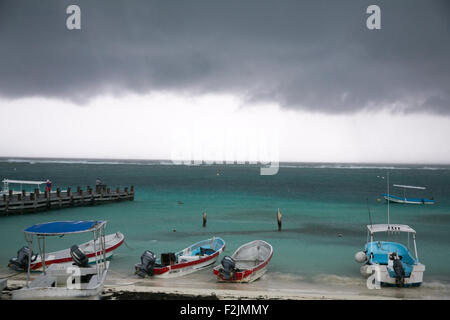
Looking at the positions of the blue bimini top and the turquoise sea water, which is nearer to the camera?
the blue bimini top

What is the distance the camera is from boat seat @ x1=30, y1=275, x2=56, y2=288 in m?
9.54

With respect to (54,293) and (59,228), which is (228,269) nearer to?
(54,293)

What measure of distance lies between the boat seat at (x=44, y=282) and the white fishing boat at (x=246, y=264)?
5.10 metres

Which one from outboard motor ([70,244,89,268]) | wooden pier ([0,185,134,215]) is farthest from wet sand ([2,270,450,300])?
wooden pier ([0,185,134,215])

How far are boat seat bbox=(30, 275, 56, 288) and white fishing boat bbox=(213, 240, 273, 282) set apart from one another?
5.10 meters

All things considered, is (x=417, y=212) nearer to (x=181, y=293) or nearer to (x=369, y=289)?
(x=369, y=289)

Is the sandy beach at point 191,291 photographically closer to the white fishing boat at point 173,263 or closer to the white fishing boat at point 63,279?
the white fishing boat at point 173,263

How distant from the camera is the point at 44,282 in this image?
973 centimetres

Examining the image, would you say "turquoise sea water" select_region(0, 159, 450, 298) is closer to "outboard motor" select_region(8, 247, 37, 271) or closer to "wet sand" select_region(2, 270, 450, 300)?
"wet sand" select_region(2, 270, 450, 300)

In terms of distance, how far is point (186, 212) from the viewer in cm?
3198

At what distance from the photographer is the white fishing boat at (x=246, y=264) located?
1212cm
